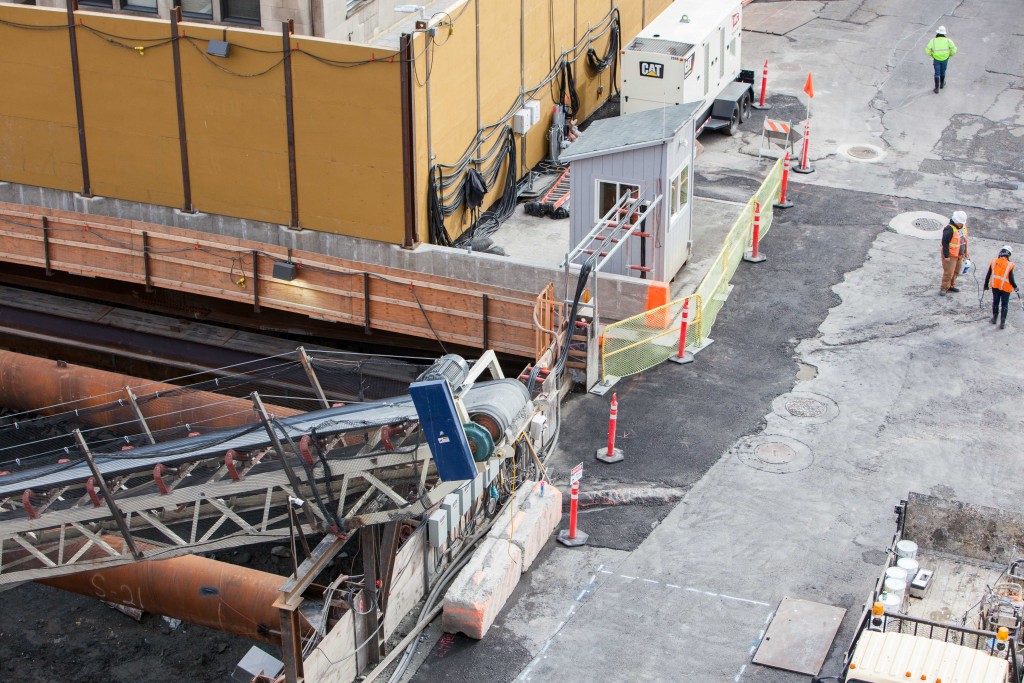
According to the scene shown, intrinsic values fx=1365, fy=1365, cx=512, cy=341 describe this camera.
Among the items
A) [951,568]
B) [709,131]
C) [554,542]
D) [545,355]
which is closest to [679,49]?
[709,131]

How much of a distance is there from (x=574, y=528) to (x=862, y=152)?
1669 cm

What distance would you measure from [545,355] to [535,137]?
10150 millimetres

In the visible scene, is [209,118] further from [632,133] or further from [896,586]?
[896,586]

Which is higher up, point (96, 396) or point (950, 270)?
point (950, 270)

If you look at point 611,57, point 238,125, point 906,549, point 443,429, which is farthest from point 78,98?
point 906,549

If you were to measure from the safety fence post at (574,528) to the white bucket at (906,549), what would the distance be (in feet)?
15.7

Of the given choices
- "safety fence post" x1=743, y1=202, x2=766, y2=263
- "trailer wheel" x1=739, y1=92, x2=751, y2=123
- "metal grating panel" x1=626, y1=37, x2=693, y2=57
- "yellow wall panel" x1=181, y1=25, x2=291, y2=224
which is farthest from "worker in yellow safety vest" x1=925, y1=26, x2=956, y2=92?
"yellow wall panel" x1=181, y1=25, x2=291, y2=224

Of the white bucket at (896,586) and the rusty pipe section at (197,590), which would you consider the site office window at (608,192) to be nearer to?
the rusty pipe section at (197,590)

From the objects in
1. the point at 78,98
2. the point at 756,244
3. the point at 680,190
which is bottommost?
the point at 756,244

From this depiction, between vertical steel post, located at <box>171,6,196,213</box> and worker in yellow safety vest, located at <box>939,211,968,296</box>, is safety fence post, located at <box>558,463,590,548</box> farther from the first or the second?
vertical steel post, located at <box>171,6,196,213</box>

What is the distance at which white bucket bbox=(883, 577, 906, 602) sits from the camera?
52.1ft

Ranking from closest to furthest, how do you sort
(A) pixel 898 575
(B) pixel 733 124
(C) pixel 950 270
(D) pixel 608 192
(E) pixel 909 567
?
(A) pixel 898 575
(E) pixel 909 567
(D) pixel 608 192
(C) pixel 950 270
(B) pixel 733 124

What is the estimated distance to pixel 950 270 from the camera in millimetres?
26438

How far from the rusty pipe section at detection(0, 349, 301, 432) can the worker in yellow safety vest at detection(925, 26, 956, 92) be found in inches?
831
